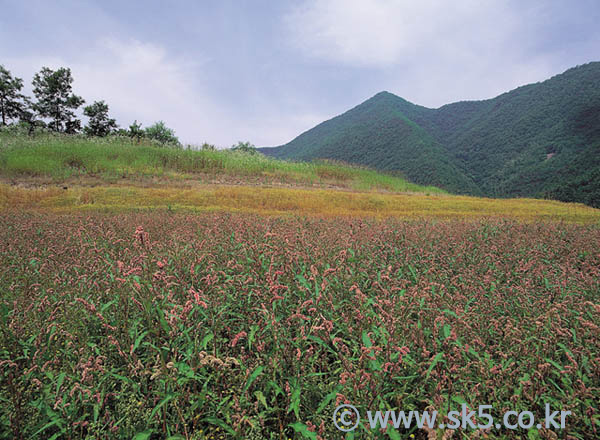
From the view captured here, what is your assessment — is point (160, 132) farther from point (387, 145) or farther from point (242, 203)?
point (387, 145)

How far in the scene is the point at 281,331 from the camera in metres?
1.67

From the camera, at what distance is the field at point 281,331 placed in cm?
137

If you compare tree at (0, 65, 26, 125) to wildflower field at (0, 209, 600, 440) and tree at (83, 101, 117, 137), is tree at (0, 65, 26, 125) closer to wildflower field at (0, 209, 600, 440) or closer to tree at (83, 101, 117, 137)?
tree at (83, 101, 117, 137)

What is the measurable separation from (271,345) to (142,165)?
1444 cm

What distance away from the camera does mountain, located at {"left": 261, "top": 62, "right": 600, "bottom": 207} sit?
3152 centimetres

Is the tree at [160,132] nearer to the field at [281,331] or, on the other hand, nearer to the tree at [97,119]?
the tree at [97,119]

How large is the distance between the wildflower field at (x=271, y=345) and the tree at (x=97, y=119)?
31998 mm

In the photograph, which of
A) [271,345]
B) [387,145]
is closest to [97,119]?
[271,345]

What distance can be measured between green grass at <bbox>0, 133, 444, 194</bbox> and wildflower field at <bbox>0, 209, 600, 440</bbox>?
401 inches

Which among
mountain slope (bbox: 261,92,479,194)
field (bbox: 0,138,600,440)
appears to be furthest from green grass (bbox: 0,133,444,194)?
mountain slope (bbox: 261,92,479,194)

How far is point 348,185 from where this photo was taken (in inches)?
670

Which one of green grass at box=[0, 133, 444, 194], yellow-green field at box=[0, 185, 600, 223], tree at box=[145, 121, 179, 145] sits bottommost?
yellow-green field at box=[0, 185, 600, 223]

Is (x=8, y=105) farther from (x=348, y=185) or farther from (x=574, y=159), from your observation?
(x=574, y=159)

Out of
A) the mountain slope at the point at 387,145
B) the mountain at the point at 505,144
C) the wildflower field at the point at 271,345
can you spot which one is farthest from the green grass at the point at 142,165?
the mountain slope at the point at 387,145
